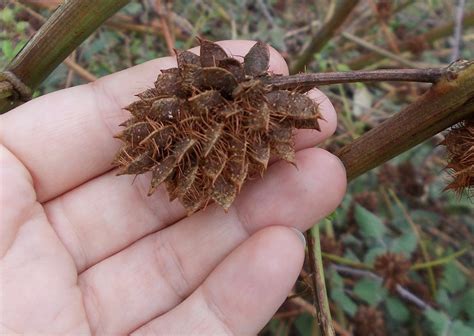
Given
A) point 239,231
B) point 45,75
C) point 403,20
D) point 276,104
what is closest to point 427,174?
point 403,20

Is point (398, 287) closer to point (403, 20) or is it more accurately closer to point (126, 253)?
point (126, 253)

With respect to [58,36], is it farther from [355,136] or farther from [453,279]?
[453,279]

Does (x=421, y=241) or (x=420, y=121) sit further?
(x=421, y=241)

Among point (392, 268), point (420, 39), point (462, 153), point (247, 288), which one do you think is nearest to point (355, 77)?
point (462, 153)

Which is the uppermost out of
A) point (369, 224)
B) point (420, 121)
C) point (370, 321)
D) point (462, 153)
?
point (420, 121)

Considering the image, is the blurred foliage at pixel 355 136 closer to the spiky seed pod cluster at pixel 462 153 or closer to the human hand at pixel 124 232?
the human hand at pixel 124 232

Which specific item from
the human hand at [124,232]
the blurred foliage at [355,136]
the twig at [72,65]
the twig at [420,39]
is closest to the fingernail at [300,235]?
the human hand at [124,232]

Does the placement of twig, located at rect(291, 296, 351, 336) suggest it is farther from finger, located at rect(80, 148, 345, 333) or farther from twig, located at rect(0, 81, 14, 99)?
twig, located at rect(0, 81, 14, 99)
